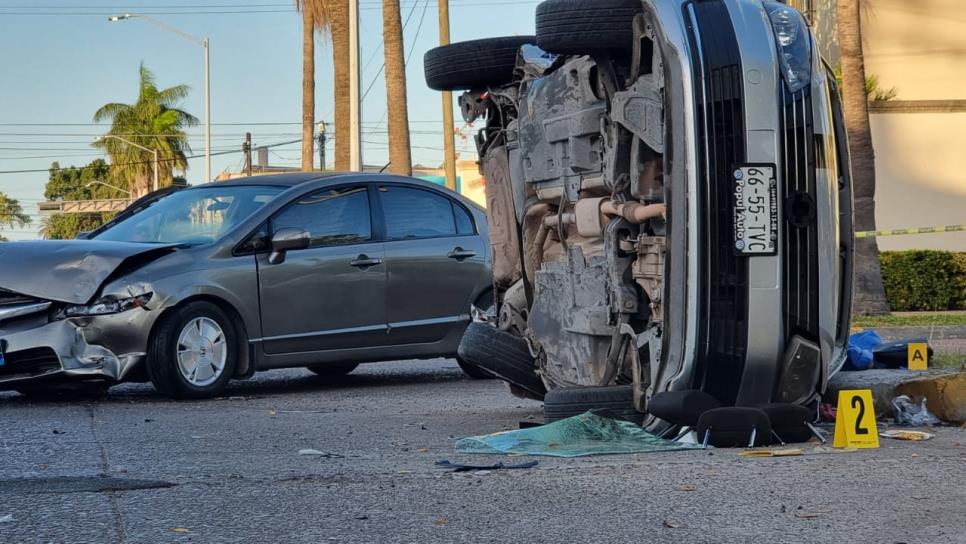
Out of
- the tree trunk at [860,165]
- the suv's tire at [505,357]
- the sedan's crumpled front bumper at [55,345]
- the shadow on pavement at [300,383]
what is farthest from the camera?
the tree trunk at [860,165]

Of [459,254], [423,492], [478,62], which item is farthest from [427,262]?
[423,492]

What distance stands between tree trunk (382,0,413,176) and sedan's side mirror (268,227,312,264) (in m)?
15.4

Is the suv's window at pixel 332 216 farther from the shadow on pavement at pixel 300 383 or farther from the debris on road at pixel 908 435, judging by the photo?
the debris on road at pixel 908 435

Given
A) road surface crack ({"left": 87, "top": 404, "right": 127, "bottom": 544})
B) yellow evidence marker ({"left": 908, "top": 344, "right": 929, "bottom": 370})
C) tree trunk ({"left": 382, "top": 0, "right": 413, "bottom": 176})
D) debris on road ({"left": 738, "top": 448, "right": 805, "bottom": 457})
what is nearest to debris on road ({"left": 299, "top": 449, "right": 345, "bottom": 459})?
road surface crack ({"left": 87, "top": 404, "right": 127, "bottom": 544})

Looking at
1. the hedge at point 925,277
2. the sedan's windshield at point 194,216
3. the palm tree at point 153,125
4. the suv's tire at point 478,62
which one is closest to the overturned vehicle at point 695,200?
the suv's tire at point 478,62

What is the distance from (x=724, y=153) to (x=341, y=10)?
2684 cm

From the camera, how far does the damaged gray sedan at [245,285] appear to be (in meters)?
8.55

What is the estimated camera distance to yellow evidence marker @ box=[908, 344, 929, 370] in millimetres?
7527

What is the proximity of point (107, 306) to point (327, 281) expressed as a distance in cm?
163

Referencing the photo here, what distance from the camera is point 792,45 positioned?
5.91 m

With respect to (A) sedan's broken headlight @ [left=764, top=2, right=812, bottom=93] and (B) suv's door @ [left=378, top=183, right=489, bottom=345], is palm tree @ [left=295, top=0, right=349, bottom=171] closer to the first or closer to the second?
(B) suv's door @ [left=378, top=183, right=489, bottom=345]

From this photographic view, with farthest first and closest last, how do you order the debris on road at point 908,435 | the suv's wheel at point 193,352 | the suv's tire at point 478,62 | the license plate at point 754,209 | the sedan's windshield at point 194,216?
the sedan's windshield at point 194,216 → the suv's wheel at point 193,352 → the suv's tire at point 478,62 → the debris on road at point 908,435 → the license plate at point 754,209

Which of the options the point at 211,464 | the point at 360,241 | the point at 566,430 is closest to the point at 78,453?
the point at 211,464

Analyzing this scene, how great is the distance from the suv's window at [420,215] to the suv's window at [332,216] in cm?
19
